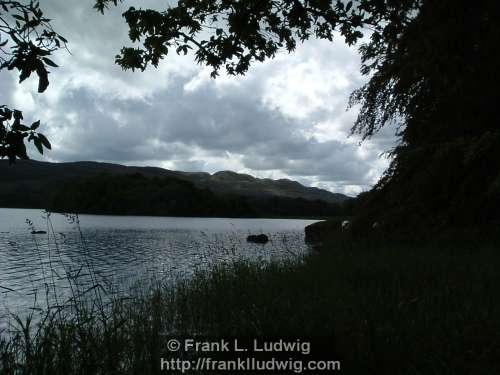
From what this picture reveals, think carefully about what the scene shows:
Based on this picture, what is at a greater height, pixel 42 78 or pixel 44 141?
pixel 42 78

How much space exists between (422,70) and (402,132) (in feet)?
19.0

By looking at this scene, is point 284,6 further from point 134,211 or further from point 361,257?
point 134,211

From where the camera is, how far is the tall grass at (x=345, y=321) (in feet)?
14.4

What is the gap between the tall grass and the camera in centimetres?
439

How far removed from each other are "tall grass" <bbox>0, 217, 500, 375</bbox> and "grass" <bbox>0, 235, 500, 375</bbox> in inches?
0.6

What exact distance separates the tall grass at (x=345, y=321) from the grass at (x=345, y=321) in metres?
0.02

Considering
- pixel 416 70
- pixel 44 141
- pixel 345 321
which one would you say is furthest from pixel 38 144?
pixel 416 70

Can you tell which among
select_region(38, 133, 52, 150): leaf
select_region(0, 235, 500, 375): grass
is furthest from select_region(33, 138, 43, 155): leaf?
select_region(0, 235, 500, 375): grass

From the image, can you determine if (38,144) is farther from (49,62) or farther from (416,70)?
(416,70)

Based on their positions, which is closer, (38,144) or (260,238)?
(38,144)

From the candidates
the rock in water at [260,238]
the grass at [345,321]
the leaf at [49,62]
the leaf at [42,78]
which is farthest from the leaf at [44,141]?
the rock in water at [260,238]

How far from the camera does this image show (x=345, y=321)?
5371mm

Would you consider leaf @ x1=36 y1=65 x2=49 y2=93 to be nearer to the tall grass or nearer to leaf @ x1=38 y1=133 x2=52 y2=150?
leaf @ x1=38 y1=133 x2=52 y2=150

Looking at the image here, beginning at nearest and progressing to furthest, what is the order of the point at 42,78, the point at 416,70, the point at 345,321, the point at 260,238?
the point at 42,78 → the point at 345,321 → the point at 416,70 → the point at 260,238
